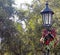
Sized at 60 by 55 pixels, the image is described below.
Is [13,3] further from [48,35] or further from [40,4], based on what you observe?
[48,35]

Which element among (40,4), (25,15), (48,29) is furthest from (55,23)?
(48,29)

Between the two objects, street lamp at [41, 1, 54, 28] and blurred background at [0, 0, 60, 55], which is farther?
blurred background at [0, 0, 60, 55]

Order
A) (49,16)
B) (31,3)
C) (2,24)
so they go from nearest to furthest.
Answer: (49,16)
(31,3)
(2,24)

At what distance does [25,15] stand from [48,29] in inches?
357

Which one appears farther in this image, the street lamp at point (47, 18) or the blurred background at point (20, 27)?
the blurred background at point (20, 27)

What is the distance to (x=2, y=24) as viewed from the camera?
53.6ft

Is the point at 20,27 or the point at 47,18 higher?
the point at 47,18

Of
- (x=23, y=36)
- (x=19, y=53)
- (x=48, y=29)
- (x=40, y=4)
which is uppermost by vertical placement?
(x=40, y=4)

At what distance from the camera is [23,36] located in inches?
629

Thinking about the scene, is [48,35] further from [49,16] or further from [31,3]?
[31,3]

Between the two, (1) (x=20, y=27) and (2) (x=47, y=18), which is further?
(1) (x=20, y=27)

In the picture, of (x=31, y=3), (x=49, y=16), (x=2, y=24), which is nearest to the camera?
(x=49, y=16)

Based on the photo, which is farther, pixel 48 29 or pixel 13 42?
pixel 13 42

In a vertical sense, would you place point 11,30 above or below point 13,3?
below
